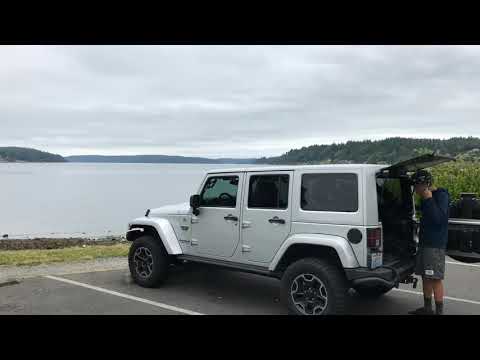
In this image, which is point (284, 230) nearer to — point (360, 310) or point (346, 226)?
point (346, 226)

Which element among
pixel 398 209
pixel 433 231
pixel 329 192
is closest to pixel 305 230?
pixel 329 192

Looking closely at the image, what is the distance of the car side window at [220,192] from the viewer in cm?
612

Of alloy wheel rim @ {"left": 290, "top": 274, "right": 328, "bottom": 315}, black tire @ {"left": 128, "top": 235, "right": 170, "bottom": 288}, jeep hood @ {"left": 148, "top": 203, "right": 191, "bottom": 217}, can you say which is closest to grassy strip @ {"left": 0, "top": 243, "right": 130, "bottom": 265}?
black tire @ {"left": 128, "top": 235, "right": 170, "bottom": 288}

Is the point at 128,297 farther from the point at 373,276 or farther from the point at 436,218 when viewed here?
the point at 436,218

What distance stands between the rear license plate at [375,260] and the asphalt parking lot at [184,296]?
107cm

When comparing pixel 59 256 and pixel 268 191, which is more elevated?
pixel 268 191

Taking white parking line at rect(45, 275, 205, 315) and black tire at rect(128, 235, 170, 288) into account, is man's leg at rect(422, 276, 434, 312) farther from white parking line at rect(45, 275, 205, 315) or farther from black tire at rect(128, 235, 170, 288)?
black tire at rect(128, 235, 170, 288)

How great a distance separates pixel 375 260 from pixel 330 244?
0.56 m

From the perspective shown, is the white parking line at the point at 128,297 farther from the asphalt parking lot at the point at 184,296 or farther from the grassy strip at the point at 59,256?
the grassy strip at the point at 59,256

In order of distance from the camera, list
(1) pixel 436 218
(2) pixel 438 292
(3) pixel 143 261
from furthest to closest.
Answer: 1. (3) pixel 143 261
2. (2) pixel 438 292
3. (1) pixel 436 218

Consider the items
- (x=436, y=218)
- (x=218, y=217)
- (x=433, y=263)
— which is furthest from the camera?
(x=218, y=217)

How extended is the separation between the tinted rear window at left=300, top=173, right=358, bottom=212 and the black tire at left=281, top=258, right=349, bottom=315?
26.9 inches

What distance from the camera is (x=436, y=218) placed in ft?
16.4
